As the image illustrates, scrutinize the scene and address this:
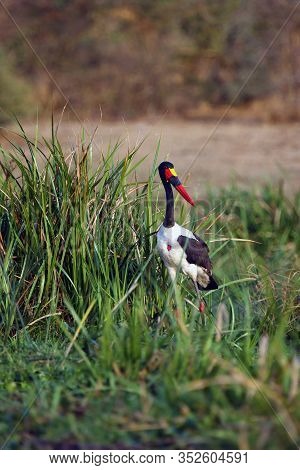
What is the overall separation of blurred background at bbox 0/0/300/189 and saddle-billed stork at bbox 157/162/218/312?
8.71 m

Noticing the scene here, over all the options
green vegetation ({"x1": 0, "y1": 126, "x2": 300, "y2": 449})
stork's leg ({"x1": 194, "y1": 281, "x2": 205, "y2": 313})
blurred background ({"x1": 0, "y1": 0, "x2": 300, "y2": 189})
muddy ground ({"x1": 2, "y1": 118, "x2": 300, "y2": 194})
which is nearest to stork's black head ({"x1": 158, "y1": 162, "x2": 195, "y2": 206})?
green vegetation ({"x1": 0, "y1": 126, "x2": 300, "y2": 449})

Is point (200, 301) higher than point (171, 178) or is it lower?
lower

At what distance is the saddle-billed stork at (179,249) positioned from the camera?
4.25m

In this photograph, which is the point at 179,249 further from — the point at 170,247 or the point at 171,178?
the point at 171,178

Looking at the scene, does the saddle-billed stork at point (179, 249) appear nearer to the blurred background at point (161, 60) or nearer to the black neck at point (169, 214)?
the black neck at point (169, 214)

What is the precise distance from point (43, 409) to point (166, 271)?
4.35 ft

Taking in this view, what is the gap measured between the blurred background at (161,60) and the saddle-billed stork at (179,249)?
871cm

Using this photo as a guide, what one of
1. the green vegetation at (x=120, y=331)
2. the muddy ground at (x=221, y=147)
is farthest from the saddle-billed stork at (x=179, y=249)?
the muddy ground at (x=221, y=147)

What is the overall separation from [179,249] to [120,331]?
77cm

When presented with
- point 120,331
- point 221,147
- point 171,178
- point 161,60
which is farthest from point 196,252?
point 161,60

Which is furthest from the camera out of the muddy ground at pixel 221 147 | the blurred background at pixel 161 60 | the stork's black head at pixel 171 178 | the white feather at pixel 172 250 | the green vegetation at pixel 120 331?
the blurred background at pixel 161 60

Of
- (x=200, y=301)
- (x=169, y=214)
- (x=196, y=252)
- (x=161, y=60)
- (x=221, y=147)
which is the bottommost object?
(x=221, y=147)

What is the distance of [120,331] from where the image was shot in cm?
356

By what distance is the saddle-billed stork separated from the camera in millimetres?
4250
